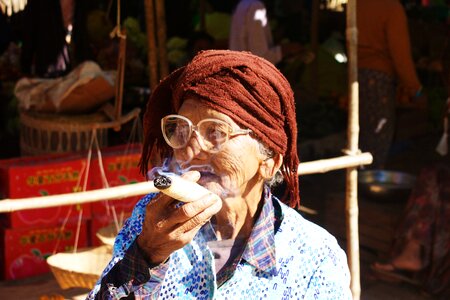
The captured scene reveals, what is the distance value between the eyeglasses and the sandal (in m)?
2.88

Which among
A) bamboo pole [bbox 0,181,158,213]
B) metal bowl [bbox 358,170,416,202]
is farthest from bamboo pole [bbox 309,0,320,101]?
bamboo pole [bbox 0,181,158,213]

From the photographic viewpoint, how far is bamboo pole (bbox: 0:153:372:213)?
2.79 metres

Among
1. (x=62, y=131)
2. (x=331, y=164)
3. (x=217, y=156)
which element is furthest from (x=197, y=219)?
(x=62, y=131)

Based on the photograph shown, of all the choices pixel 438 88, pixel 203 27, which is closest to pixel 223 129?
pixel 438 88

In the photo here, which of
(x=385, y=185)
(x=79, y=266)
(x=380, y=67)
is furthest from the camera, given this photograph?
(x=380, y=67)

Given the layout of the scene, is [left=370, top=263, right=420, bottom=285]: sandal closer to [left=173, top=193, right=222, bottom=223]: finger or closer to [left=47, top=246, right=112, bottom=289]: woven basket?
[left=47, top=246, right=112, bottom=289]: woven basket

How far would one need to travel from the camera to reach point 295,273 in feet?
6.12

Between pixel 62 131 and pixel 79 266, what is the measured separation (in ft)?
4.41

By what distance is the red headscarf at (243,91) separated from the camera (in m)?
1.80

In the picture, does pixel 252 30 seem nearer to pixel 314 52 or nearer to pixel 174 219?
pixel 314 52

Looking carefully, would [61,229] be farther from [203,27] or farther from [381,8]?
[203,27]

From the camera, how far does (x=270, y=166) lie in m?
1.96

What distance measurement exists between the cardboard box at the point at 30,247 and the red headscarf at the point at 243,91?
2.76 m

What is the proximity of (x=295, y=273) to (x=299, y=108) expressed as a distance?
5.11 meters
